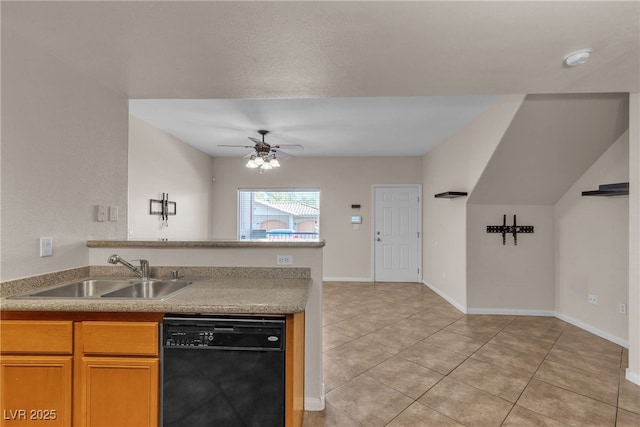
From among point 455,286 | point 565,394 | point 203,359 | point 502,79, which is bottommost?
point 565,394

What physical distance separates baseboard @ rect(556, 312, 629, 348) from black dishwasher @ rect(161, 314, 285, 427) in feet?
12.4

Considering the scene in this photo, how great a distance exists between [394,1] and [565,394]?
2968mm

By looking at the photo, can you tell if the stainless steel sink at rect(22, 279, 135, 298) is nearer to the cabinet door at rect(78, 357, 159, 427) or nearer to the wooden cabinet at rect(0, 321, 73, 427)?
the wooden cabinet at rect(0, 321, 73, 427)

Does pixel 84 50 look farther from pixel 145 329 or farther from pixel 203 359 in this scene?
pixel 203 359

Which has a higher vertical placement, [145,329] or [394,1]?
[394,1]

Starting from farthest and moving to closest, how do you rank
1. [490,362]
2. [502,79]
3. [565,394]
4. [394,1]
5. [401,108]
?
1. [401,108]
2. [490,362]
3. [565,394]
4. [502,79]
5. [394,1]

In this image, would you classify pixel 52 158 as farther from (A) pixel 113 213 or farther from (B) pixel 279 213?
(B) pixel 279 213

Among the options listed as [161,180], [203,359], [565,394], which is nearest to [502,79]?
[565,394]

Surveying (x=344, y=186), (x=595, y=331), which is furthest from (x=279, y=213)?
(x=595, y=331)

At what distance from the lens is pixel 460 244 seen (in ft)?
13.8

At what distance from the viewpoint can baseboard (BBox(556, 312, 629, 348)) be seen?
3051 millimetres

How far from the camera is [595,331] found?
10.9 feet

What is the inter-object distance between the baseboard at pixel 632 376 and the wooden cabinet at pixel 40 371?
13.0 ft

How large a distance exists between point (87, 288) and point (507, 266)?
4.71 m
